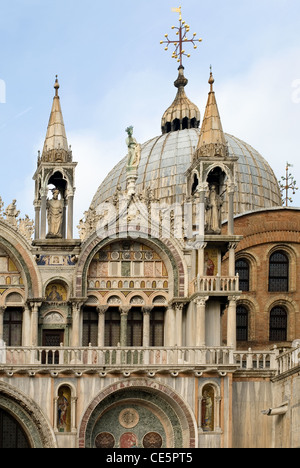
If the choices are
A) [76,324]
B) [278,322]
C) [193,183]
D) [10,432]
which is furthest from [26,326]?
[278,322]

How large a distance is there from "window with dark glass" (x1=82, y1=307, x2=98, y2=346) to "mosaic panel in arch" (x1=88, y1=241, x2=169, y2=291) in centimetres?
93

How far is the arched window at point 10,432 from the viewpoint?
43531 millimetres

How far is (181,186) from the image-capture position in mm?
63812

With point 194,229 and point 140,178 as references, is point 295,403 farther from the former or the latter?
point 140,178

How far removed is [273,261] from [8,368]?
1723cm

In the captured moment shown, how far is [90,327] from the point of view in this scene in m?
47.1

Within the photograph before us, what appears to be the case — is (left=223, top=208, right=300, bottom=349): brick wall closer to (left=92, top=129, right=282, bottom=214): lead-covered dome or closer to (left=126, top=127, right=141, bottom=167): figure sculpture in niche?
(left=92, top=129, right=282, bottom=214): lead-covered dome

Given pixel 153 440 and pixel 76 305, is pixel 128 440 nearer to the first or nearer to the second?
pixel 153 440

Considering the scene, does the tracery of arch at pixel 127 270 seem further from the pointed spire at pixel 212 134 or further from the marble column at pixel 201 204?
the pointed spire at pixel 212 134

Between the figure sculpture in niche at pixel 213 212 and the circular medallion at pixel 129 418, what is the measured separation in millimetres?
7337

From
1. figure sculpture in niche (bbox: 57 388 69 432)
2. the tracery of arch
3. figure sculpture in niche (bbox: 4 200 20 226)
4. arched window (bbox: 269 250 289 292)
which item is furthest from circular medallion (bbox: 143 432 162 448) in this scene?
arched window (bbox: 269 250 289 292)

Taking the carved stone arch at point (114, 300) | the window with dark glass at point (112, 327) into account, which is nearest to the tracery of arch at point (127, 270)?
the carved stone arch at point (114, 300)

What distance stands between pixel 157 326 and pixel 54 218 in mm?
5603

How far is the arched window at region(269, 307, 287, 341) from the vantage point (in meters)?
56.0
